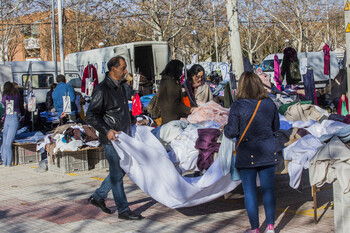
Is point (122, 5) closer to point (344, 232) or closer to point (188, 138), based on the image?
point (188, 138)

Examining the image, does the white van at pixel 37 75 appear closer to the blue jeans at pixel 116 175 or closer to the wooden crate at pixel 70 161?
the wooden crate at pixel 70 161

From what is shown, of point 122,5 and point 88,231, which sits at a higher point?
point 122,5

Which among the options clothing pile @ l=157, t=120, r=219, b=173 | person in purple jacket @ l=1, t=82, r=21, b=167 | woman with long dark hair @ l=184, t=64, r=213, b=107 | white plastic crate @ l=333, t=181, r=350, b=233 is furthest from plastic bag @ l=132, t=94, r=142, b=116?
white plastic crate @ l=333, t=181, r=350, b=233

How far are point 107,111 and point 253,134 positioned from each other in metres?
2.03

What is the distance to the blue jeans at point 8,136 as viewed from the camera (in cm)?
1167

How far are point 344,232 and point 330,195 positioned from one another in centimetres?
223

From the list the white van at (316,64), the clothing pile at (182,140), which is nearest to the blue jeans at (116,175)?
the clothing pile at (182,140)

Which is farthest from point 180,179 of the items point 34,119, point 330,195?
point 34,119

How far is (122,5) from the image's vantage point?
89.5ft

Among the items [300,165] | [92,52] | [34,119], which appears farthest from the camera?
[92,52]

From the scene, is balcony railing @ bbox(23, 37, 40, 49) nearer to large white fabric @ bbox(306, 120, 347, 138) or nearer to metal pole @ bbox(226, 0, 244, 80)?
metal pole @ bbox(226, 0, 244, 80)

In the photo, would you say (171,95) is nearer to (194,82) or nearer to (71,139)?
(194,82)

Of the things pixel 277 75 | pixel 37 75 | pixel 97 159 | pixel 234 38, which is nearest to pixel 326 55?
pixel 277 75

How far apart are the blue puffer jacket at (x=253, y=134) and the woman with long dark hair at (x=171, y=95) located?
7.89 ft
